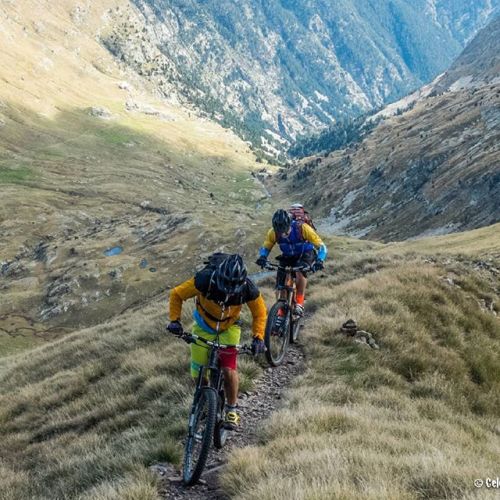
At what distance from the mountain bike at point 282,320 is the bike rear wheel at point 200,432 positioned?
4.40m

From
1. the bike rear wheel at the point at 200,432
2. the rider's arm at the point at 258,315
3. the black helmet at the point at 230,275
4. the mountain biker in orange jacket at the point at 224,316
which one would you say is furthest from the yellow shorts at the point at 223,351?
the black helmet at the point at 230,275

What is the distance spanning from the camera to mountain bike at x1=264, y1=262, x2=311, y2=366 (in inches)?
531

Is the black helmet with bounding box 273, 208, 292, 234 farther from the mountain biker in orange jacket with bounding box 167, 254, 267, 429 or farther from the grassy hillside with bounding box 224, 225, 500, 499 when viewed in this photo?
the mountain biker in orange jacket with bounding box 167, 254, 267, 429

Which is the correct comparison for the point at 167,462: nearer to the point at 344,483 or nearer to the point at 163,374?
the point at 344,483

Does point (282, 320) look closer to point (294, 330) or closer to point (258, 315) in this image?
point (294, 330)

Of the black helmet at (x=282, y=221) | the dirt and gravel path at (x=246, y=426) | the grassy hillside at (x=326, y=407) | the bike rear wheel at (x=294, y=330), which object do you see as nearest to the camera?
the grassy hillside at (x=326, y=407)

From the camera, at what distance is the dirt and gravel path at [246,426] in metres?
8.01

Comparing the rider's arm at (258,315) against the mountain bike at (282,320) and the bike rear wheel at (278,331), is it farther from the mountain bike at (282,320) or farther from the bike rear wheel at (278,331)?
the bike rear wheel at (278,331)

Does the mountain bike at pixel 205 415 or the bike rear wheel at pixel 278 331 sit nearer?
the mountain bike at pixel 205 415

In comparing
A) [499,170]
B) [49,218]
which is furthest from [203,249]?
[49,218]

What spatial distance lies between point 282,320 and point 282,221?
2.84 meters

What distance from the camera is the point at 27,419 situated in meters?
14.2

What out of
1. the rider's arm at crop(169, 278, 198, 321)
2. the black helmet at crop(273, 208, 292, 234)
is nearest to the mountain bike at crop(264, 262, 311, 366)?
the black helmet at crop(273, 208, 292, 234)

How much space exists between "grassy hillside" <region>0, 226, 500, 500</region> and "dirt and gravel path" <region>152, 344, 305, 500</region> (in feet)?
1.19
